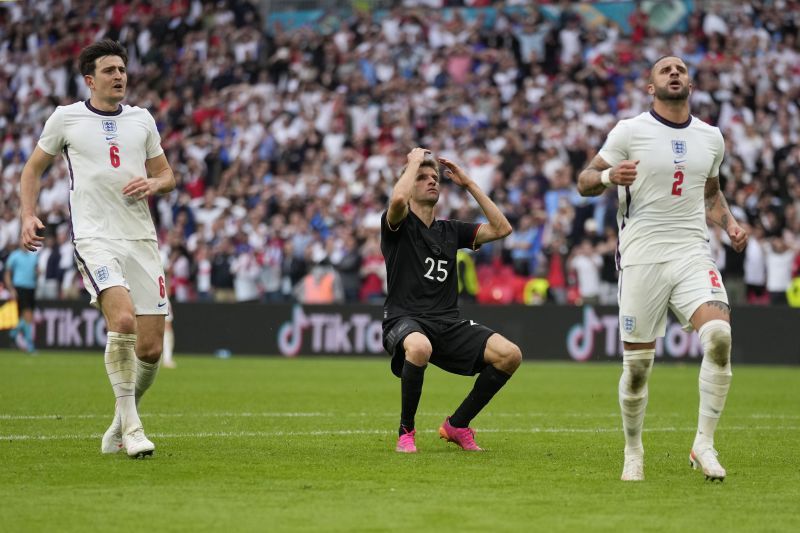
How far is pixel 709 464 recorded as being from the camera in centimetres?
815

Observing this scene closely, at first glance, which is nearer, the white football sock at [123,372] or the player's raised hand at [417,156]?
the white football sock at [123,372]

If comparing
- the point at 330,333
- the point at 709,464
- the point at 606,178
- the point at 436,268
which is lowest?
the point at 330,333

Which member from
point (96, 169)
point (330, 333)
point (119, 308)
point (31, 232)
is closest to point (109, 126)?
point (96, 169)

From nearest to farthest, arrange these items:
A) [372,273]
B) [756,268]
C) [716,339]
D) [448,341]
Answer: [716,339]
[448,341]
[756,268]
[372,273]

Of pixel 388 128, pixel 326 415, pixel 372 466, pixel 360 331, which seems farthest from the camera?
pixel 388 128

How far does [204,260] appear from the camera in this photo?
26.8 m

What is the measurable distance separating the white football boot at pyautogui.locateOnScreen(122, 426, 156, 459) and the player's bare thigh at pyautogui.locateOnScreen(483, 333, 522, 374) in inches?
103

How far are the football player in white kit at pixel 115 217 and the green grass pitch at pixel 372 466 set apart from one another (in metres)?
0.64

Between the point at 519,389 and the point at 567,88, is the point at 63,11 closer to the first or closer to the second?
the point at 567,88

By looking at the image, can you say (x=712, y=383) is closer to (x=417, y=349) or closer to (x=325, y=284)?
(x=417, y=349)

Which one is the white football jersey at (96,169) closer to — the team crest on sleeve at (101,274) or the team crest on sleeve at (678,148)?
the team crest on sleeve at (101,274)

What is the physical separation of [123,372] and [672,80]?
161 inches

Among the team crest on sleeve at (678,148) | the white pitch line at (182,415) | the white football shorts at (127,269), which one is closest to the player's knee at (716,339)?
the team crest on sleeve at (678,148)

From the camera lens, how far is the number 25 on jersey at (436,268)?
34.0 ft
